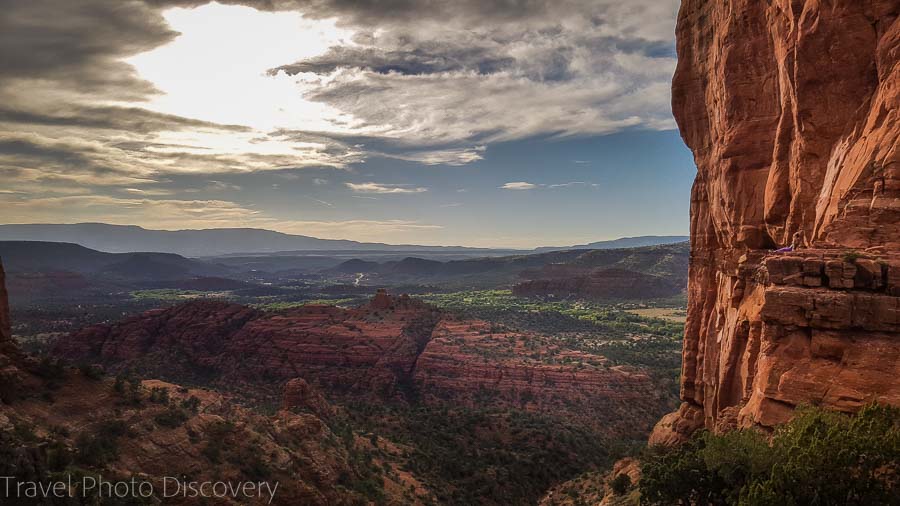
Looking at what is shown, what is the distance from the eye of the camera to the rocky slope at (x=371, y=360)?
62.1 m

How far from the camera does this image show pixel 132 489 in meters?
19.4

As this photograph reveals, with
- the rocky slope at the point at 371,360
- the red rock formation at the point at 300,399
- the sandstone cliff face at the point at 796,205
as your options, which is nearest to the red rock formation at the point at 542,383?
the rocky slope at the point at 371,360

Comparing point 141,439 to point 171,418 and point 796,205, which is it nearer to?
point 171,418

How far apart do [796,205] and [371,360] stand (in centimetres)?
6473

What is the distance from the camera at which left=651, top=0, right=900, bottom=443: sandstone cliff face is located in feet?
47.4

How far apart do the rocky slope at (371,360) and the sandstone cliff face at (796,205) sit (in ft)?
110

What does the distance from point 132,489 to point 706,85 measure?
1383 inches

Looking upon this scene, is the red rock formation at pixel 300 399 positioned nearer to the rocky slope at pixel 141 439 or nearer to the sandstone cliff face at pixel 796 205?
the rocky slope at pixel 141 439

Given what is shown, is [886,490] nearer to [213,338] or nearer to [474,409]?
[474,409]

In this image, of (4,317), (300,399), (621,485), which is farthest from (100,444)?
(621,485)

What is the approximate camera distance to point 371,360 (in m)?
75.7

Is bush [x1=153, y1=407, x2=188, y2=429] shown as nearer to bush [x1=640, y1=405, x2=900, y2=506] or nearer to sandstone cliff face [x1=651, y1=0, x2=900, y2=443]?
bush [x1=640, y1=405, x2=900, y2=506]

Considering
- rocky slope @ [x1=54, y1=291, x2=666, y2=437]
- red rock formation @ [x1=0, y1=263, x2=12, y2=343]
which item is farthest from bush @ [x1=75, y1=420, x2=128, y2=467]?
rocky slope @ [x1=54, y1=291, x2=666, y2=437]

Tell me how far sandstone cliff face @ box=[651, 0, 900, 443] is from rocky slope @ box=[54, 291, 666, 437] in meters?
33.5
